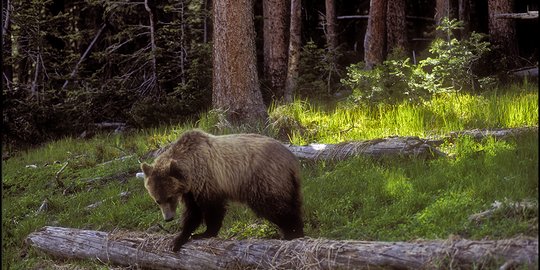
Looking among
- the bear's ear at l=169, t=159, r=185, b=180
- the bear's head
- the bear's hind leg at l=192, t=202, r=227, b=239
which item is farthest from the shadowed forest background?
the bear's ear at l=169, t=159, r=185, b=180

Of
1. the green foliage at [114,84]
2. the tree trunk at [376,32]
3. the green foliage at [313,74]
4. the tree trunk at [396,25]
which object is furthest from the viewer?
the tree trunk at [396,25]

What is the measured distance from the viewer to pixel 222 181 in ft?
25.5

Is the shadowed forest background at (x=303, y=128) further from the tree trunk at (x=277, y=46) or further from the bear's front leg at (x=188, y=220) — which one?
the bear's front leg at (x=188, y=220)

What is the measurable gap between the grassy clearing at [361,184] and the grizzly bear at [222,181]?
73 cm

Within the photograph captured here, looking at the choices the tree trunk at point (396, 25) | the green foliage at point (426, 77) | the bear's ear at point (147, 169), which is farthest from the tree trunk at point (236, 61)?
the tree trunk at point (396, 25)

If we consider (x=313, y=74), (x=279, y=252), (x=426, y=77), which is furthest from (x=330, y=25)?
(x=279, y=252)

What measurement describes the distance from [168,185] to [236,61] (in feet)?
19.0

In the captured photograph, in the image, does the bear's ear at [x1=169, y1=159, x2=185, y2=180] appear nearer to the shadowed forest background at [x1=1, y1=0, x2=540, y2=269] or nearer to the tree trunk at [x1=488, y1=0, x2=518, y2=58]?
the shadowed forest background at [x1=1, y1=0, x2=540, y2=269]

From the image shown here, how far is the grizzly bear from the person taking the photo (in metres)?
7.57

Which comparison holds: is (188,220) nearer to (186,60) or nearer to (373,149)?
(373,149)

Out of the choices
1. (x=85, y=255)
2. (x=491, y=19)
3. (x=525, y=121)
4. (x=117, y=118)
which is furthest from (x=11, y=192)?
(x=491, y=19)

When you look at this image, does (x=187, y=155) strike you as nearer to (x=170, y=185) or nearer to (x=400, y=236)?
(x=170, y=185)

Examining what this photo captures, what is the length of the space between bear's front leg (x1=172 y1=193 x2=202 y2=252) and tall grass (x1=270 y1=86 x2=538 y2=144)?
396 centimetres

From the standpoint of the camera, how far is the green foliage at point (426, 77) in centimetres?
1224
